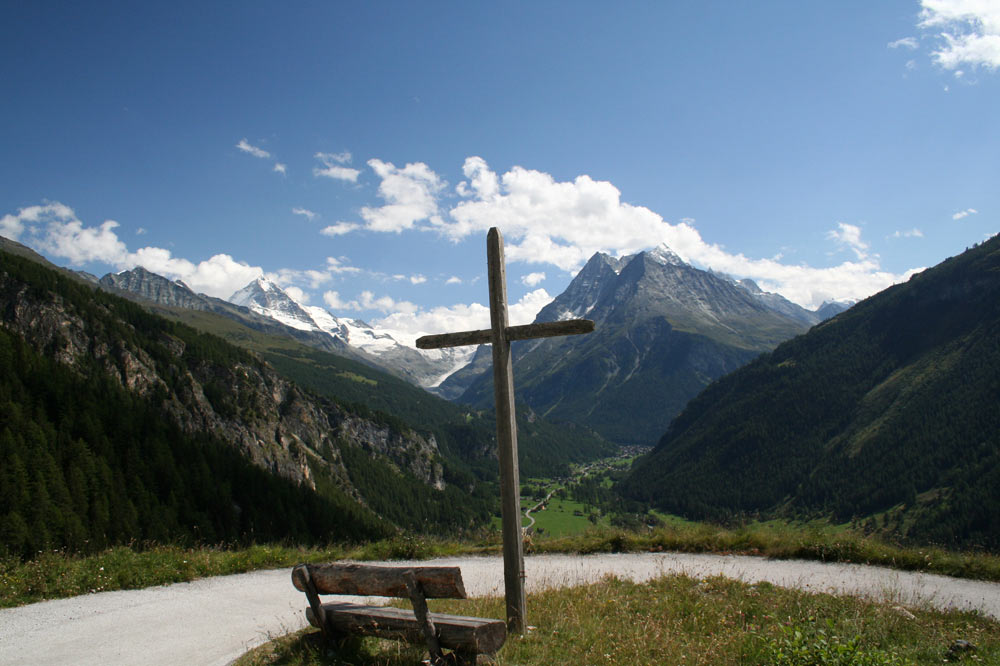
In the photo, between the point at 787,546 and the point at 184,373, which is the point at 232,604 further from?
the point at 184,373

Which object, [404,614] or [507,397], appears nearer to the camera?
[404,614]

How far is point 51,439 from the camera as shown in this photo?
69750 millimetres

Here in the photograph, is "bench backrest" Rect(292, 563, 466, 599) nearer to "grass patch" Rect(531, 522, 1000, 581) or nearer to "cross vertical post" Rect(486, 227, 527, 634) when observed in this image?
"cross vertical post" Rect(486, 227, 527, 634)

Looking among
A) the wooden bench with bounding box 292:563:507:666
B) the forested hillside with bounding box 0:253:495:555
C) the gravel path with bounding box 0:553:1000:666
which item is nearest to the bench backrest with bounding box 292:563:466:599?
the wooden bench with bounding box 292:563:507:666

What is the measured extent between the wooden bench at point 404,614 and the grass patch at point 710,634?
0.40 meters

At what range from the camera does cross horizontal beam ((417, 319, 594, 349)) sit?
9.02 meters

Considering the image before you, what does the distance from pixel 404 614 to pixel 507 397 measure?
3751mm

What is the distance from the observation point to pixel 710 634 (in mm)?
8305

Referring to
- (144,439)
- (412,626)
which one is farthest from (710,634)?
(144,439)

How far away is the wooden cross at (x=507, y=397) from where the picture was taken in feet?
28.6

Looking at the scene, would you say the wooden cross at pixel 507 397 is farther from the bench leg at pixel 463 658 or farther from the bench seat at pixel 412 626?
the bench leg at pixel 463 658

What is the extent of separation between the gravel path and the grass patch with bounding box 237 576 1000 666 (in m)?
1.18

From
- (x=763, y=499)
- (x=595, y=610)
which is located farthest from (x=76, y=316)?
(x=763, y=499)

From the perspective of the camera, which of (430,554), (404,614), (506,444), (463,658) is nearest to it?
(463,658)
